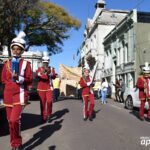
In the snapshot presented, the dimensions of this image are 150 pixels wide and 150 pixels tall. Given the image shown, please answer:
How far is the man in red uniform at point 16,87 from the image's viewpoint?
7.14 metres

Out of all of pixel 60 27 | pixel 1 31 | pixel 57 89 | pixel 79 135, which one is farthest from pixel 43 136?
pixel 60 27

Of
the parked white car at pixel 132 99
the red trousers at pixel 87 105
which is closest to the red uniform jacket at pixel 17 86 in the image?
the red trousers at pixel 87 105

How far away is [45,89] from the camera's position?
11.5m

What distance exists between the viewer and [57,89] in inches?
931

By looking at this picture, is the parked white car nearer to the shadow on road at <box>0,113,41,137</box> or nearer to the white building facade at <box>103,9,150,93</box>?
the shadow on road at <box>0,113,41,137</box>

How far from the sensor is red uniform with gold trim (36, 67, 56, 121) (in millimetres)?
11375

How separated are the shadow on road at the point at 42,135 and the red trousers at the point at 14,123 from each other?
675 mm

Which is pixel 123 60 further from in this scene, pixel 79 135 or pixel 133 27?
pixel 79 135

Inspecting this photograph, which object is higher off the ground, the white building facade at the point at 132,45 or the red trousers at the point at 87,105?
the white building facade at the point at 132,45

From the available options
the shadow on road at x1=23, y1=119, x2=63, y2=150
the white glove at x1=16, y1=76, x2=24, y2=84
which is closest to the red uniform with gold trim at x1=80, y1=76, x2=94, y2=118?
the shadow on road at x1=23, y1=119, x2=63, y2=150

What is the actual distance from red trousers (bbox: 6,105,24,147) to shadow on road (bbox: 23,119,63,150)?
675mm

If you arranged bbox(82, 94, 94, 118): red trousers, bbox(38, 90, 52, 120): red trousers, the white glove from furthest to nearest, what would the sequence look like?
bbox(82, 94, 94, 118): red trousers < bbox(38, 90, 52, 120): red trousers < the white glove

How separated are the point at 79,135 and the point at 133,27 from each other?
25.7 meters

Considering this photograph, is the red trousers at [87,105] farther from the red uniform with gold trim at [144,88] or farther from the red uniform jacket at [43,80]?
the red uniform with gold trim at [144,88]
